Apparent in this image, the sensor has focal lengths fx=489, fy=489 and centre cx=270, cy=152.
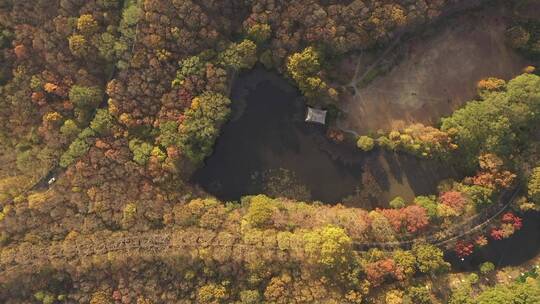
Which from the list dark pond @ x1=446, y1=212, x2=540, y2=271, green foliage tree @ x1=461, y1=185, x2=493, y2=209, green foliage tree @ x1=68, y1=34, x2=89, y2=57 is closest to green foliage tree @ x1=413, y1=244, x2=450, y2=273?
dark pond @ x1=446, y1=212, x2=540, y2=271

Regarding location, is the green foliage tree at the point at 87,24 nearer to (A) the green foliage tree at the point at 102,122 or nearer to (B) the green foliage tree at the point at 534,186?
(A) the green foliage tree at the point at 102,122

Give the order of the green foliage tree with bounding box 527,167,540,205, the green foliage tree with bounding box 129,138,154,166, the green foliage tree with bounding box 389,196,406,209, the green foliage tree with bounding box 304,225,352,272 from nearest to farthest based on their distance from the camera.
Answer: the green foliage tree with bounding box 304,225,352,272 < the green foliage tree with bounding box 527,167,540,205 < the green foliage tree with bounding box 129,138,154,166 < the green foliage tree with bounding box 389,196,406,209

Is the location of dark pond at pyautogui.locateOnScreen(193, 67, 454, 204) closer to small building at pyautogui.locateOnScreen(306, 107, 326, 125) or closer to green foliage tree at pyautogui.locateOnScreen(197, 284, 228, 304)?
small building at pyautogui.locateOnScreen(306, 107, 326, 125)

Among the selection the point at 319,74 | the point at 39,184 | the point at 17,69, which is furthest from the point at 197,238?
the point at 17,69

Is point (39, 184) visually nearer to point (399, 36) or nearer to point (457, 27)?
point (399, 36)

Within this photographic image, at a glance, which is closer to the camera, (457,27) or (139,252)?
(139,252)

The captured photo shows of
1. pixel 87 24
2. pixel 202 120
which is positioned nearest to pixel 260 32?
pixel 202 120
